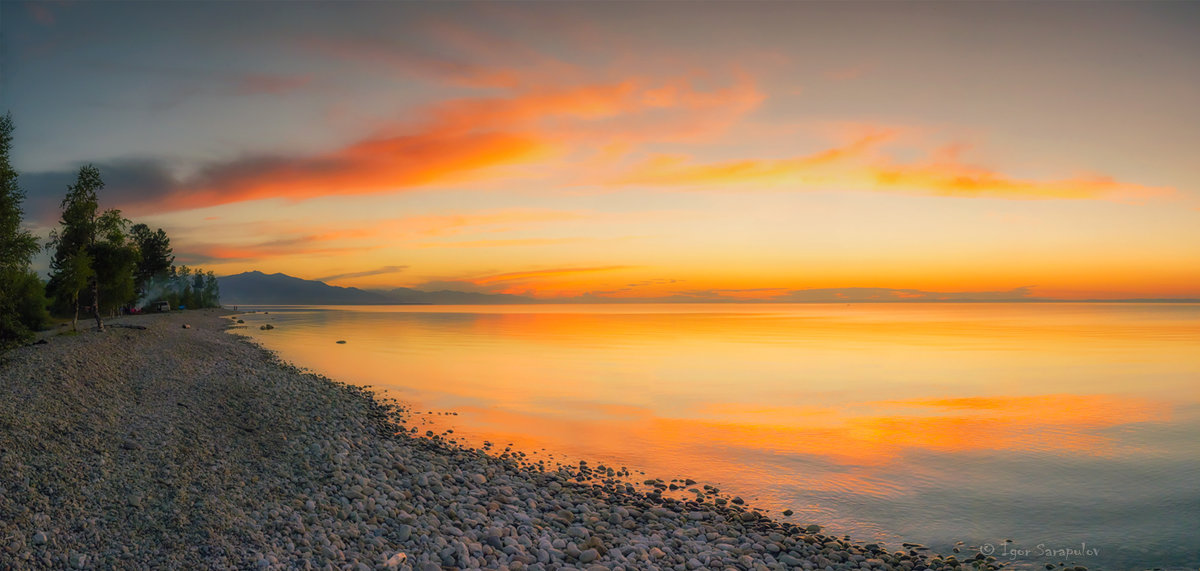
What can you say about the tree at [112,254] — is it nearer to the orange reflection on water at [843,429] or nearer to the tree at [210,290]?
the orange reflection on water at [843,429]

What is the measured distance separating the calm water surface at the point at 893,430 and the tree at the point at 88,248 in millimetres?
18490

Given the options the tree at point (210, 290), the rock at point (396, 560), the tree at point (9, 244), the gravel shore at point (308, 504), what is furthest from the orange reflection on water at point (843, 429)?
the tree at point (210, 290)

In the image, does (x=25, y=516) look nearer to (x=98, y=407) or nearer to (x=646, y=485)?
(x=98, y=407)

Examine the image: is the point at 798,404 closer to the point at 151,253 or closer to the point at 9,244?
the point at 9,244

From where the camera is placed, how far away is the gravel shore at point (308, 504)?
10.6 metres

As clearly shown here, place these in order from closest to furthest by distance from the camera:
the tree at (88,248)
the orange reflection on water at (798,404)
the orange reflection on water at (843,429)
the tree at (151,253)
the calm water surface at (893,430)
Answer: the calm water surface at (893,430) → the orange reflection on water at (798,404) → the orange reflection on water at (843,429) → the tree at (88,248) → the tree at (151,253)

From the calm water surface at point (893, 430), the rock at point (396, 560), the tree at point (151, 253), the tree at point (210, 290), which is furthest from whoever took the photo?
the tree at point (210, 290)

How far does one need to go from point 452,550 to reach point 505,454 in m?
9.16

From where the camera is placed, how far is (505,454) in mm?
20328

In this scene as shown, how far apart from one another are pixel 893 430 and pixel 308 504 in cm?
2460

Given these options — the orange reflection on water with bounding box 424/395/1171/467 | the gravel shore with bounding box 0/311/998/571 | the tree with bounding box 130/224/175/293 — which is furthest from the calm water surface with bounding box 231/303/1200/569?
the tree with bounding box 130/224/175/293

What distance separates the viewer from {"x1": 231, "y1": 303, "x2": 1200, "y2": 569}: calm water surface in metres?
16.2

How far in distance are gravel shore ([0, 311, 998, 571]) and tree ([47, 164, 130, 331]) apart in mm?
32637

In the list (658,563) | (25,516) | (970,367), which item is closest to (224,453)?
(25,516)
